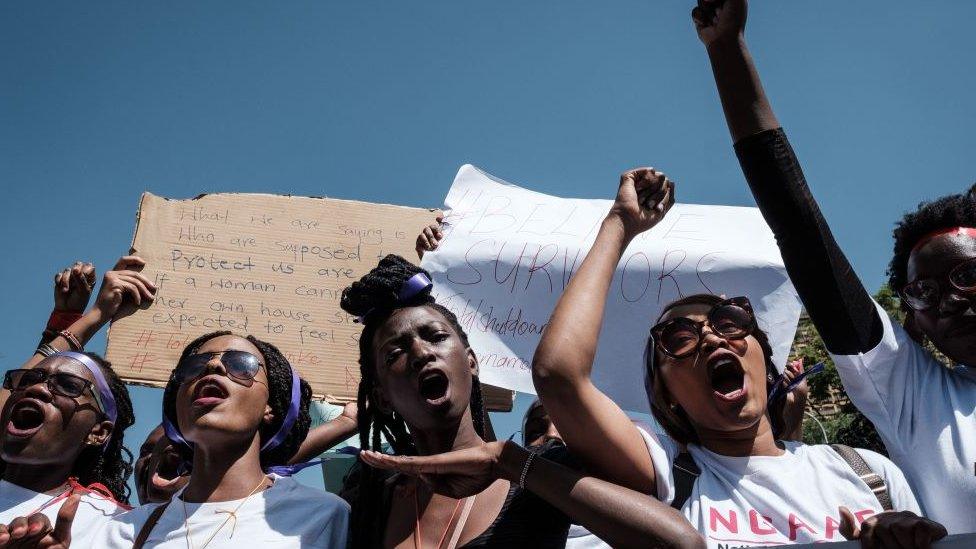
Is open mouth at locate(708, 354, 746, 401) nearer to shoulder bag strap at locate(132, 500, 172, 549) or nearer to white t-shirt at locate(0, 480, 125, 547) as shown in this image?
shoulder bag strap at locate(132, 500, 172, 549)

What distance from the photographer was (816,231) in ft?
7.28

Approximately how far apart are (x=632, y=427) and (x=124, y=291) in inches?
102

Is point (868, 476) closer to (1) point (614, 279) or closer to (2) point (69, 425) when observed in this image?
(1) point (614, 279)

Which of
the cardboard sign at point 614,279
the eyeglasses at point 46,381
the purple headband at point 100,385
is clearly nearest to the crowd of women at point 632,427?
the eyeglasses at point 46,381

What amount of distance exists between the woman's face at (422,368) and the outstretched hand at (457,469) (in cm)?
49

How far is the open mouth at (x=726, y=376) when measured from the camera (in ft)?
7.68

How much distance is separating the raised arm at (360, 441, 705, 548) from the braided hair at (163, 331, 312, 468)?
124 cm

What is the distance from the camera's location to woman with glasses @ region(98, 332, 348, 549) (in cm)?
247

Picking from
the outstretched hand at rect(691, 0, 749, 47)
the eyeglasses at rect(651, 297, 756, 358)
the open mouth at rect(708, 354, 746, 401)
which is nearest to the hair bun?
the eyeglasses at rect(651, 297, 756, 358)

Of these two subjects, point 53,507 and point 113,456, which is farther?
point 113,456

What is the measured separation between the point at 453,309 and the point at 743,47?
5.73ft

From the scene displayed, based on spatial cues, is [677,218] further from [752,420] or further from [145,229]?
[145,229]

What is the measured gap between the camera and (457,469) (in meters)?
1.89

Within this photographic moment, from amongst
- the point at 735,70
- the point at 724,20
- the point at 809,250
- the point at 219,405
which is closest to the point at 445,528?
the point at 219,405
